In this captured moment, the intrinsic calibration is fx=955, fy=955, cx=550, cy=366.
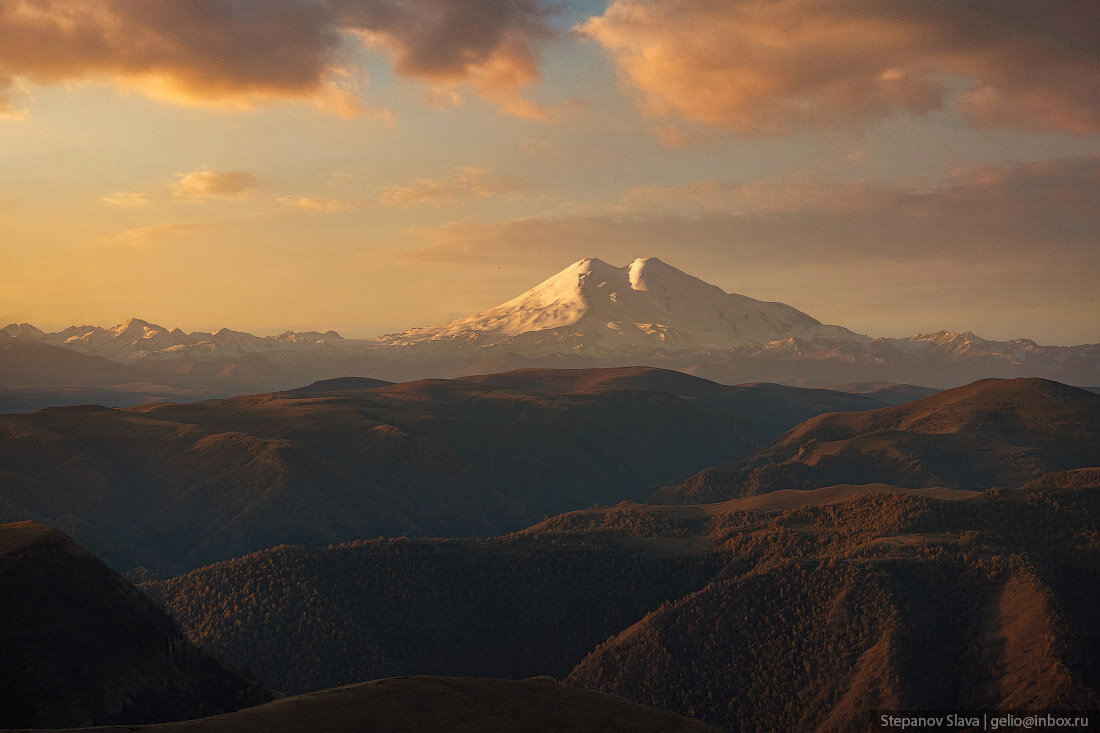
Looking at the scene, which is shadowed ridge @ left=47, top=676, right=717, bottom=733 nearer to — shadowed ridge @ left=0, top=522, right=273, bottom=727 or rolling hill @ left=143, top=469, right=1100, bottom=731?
shadowed ridge @ left=0, top=522, right=273, bottom=727

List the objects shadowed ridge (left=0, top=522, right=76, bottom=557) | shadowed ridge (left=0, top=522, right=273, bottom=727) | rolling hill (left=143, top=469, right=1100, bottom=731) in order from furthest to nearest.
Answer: rolling hill (left=143, top=469, right=1100, bottom=731) → shadowed ridge (left=0, top=522, right=76, bottom=557) → shadowed ridge (left=0, top=522, right=273, bottom=727)

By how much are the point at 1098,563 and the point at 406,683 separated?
430ft

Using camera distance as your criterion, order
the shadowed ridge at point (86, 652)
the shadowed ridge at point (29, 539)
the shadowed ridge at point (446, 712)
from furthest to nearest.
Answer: the shadowed ridge at point (29, 539), the shadowed ridge at point (86, 652), the shadowed ridge at point (446, 712)

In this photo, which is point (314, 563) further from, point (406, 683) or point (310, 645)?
point (406, 683)

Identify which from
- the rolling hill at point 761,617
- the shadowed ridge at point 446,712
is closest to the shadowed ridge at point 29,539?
the shadowed ridge at point 446,712

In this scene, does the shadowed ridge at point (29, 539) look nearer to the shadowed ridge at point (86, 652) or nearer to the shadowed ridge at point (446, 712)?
the shadowed ridge at point (86, 652)

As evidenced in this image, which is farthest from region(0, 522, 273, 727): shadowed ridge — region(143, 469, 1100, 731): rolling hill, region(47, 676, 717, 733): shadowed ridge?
region(143, 469, 1100, 731): rolling hill

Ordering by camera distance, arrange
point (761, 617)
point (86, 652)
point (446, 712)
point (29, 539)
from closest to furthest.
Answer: point (446, 712), point (86, 652), point (29, 539), point (761, 617)

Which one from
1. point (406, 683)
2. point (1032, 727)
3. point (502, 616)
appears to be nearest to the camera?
point (406, 683)

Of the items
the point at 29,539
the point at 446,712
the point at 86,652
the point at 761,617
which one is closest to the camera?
the point at 446,712

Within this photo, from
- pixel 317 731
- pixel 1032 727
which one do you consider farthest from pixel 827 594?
pixel 317 731

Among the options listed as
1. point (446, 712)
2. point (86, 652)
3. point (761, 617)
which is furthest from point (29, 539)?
point (761, 617)

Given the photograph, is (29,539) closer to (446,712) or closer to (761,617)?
(446,712)

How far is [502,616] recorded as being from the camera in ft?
611
